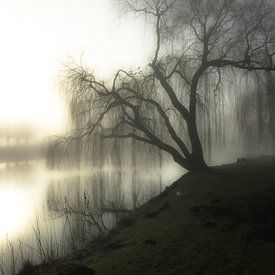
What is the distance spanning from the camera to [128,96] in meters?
15.3

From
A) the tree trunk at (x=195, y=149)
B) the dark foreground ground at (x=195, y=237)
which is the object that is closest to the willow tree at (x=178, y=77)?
the tree trunk at (x=195, y=149)

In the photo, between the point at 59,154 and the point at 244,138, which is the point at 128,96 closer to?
the point at 59,154

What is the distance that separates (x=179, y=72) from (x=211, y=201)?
5.99 meters

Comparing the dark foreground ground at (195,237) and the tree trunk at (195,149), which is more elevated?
the tree trunk at (195,149)

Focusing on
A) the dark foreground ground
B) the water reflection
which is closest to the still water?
the water reflection

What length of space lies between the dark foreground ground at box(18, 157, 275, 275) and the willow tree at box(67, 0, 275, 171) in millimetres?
3137

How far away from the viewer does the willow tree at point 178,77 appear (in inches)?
591

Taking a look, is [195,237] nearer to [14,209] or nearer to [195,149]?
[195,149]

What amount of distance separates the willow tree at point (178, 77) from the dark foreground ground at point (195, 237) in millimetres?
3137

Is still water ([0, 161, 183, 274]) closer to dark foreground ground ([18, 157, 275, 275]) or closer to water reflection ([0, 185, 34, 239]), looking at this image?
water reflection ([0, 185, 34, 239])

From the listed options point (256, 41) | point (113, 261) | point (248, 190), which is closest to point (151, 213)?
point (248, 190)

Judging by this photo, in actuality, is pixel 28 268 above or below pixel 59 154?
below

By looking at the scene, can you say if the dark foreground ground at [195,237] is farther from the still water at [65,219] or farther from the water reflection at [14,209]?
the water reflection at [14,209]

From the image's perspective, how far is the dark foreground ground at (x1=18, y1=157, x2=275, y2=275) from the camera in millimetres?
7348
